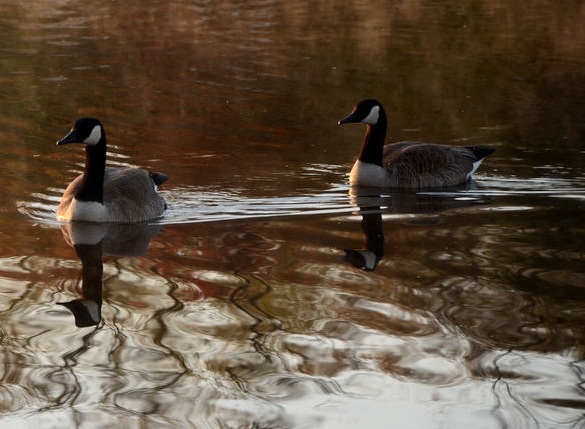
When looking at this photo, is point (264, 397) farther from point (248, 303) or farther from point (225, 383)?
point (248, 303)

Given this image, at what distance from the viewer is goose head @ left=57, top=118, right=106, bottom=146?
433 inches

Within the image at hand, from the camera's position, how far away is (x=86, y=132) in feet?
36.4

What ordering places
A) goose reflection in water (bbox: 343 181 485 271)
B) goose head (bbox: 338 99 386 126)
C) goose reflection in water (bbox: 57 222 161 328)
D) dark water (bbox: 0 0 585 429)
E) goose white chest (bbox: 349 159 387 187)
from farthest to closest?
goose head (bbox: 338 99 386 126)
goose white chest (bbox: 349 159 387 187)
goose reflection in water (bbox: 343 181 485 271)
goose reflection in water (bbox: 57 222 161 328)
dark water (bbox: 0 0 585 429)

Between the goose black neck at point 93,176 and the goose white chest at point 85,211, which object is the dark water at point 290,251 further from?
the goose black neck at point 93,176

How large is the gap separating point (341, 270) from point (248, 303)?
122 cm

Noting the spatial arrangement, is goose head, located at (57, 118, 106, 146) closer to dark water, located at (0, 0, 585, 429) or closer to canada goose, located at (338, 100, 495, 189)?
dark water, located at (0, 0, 585, 429)

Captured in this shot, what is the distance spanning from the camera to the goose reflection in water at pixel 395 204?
10766mm

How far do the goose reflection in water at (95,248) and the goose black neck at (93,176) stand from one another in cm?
26

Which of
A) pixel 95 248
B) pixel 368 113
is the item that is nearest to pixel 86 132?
pixel 95 248

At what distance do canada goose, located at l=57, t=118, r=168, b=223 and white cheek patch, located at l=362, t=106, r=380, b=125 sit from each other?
10.1 feet

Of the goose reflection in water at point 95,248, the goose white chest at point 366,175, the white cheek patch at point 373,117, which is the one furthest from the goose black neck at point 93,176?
the white cheek patch at point 373,117

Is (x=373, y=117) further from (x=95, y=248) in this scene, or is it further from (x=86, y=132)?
(x=95, y=248)

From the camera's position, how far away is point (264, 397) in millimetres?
6660

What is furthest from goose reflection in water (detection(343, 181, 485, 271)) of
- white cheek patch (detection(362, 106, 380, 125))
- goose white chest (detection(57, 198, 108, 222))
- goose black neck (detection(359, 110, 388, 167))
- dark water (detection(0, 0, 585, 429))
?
goose white chest (detection(57, 198, 108, 222))
